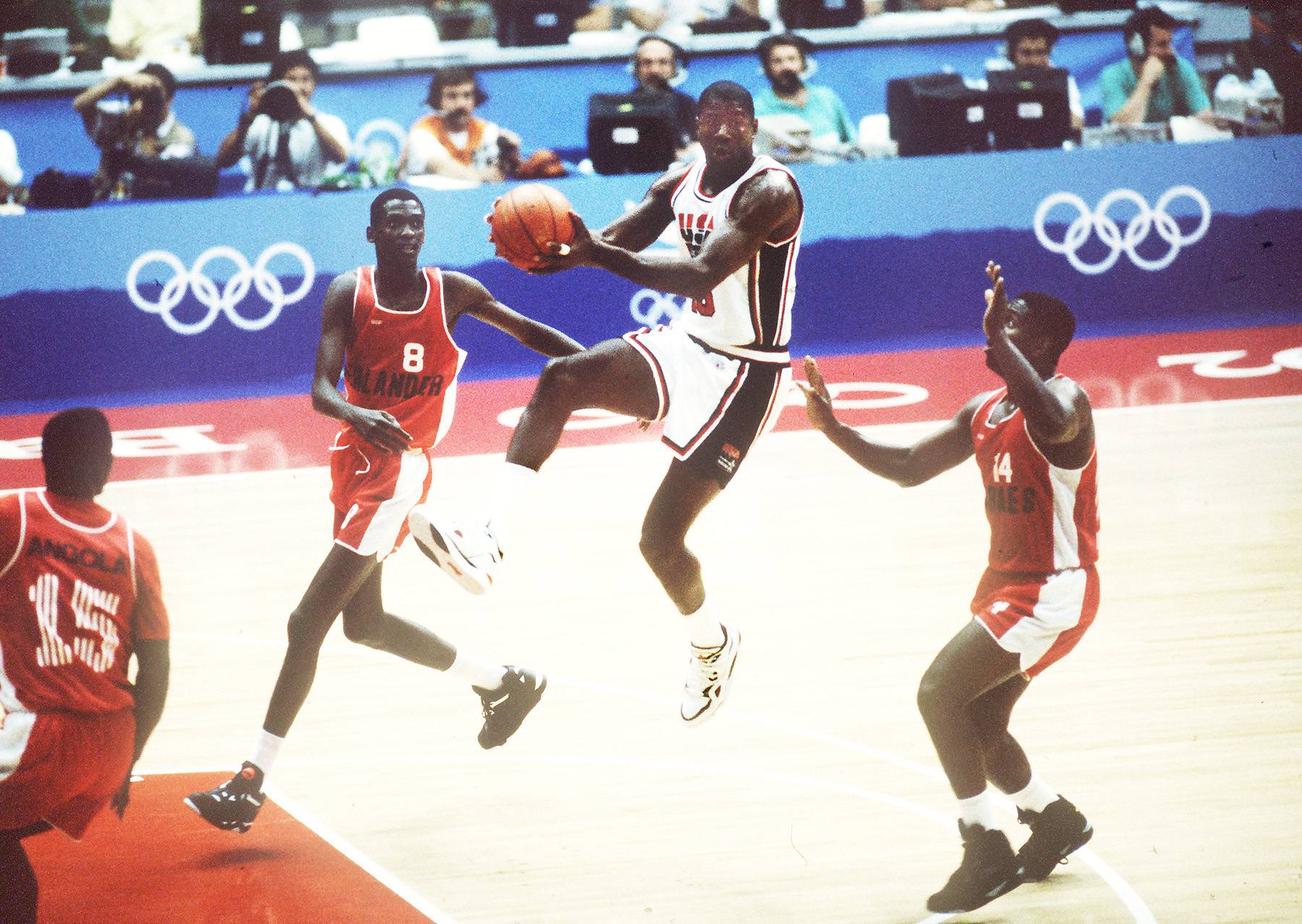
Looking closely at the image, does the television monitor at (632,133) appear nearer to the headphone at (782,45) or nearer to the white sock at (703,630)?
the headphone at (782,45)

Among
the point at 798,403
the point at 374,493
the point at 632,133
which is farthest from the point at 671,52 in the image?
the point at 374,493

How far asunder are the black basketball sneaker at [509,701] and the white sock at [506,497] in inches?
34.7

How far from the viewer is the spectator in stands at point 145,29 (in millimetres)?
13742

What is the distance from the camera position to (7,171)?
11539 millimetres

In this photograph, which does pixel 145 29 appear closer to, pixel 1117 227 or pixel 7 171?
pixel 7 171

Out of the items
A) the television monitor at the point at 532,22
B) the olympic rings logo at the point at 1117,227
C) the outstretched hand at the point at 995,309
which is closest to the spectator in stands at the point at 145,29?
the television monitor at the point at 532,22

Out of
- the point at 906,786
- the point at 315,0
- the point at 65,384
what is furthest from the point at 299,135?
the point at 906,786

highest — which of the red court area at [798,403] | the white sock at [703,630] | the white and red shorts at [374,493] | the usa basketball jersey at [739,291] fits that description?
the usa basketball jersey at [739,291]

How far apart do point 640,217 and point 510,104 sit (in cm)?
949

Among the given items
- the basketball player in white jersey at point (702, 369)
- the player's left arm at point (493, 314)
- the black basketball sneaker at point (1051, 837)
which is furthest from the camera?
the player's left arm at point (493, 314)

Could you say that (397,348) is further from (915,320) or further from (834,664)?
(915,320)

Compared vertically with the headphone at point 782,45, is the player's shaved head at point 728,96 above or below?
above

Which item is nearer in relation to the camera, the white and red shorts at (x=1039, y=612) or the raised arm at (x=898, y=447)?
the white and red shorts at (x=1039, y=612)

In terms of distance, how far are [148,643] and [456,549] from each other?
0.96 metres
